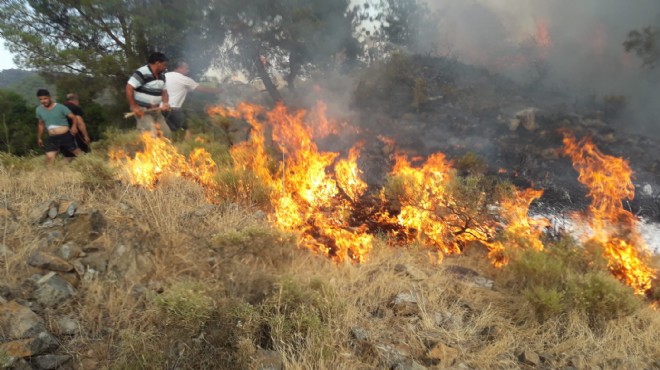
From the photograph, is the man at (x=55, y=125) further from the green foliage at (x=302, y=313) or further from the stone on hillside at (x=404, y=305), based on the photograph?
the stone on hillside at (x=404, y=305)

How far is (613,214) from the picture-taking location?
5.54 meters

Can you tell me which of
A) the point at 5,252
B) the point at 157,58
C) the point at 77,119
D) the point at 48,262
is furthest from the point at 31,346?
the point at 77,119

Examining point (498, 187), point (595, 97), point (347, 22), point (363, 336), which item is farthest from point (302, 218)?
point (595, 97)

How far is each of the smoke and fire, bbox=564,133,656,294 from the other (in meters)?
3.03

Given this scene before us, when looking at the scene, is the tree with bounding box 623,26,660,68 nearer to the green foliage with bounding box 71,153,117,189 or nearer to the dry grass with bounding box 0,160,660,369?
the dry grass with bounding box 0,160,660,369

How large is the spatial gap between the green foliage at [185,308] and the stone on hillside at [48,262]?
1.03m

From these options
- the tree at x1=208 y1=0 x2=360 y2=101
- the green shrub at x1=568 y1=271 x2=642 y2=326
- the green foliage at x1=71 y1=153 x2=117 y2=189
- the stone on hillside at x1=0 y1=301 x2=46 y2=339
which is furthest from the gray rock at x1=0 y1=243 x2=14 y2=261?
the tree at x1=208 y1=0 x2=360 y2=101

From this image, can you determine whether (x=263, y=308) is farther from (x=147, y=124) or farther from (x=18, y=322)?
(x=147, y=124)

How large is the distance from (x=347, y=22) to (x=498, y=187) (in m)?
9.68

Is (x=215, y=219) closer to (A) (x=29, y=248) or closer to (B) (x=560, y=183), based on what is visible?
(A) (x=29, y=248)

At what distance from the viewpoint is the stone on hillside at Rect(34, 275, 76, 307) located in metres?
2.69

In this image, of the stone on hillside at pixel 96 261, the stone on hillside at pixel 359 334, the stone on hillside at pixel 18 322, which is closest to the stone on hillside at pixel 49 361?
the stone on hillside at pixel 18 322

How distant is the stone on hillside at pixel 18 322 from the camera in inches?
91.4

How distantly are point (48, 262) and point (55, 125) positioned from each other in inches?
184
